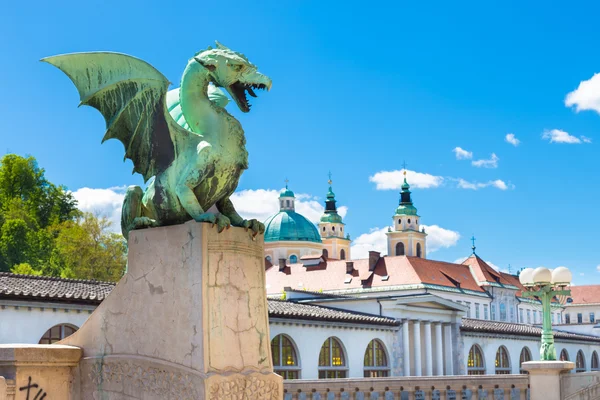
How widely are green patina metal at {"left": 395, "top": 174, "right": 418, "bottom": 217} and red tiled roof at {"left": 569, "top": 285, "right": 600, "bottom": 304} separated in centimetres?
2346

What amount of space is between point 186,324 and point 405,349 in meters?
39.4

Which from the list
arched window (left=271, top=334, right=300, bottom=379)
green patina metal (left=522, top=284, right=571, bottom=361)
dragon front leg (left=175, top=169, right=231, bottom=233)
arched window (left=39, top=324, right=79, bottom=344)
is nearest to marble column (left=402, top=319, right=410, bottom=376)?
arched window (left=271, top=334, right=300, bottom=379)

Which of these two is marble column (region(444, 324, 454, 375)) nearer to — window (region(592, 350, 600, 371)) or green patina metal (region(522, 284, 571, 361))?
window (region(592, 350, 600, 371))

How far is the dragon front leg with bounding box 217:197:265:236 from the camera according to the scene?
7371 millimetres

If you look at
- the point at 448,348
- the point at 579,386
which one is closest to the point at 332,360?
the point at 448,348

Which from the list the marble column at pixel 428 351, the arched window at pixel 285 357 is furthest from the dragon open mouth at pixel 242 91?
the marble column at pixel 428 351

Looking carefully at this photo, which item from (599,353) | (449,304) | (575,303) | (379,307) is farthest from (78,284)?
(575,303)

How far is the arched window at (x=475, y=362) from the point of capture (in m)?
50.3

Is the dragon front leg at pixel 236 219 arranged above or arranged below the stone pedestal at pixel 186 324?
above

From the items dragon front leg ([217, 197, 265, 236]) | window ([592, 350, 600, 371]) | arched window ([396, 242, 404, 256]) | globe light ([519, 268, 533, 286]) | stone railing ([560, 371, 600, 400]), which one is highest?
arched window ([396, 242, 404, 256])

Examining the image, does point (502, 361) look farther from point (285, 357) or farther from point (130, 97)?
point (130, 97)

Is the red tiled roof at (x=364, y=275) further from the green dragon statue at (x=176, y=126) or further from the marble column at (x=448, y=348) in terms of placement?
the green dragon statue at (x=176, y=126)

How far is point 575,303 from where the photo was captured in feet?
377

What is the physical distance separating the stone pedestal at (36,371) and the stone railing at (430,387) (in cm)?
883
